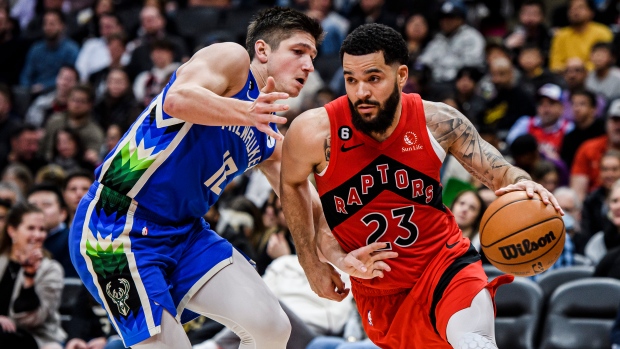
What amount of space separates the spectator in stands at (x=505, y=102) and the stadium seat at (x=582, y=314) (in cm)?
408

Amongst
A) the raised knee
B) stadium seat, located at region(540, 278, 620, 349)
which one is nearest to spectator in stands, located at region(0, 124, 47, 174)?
stadium seat, located at region(540, 278, 620, 349)

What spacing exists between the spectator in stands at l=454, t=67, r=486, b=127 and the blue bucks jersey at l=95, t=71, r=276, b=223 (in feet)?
22.4

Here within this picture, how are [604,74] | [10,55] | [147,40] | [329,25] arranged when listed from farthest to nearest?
[10,55]
[147,40]
[329,25]
[604,74]

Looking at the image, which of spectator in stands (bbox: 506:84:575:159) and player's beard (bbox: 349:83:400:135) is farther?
spectator in stands (bbox: 506:84:575:159)

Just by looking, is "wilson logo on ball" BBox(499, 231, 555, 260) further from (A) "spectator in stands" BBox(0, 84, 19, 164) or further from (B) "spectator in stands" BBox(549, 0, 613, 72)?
(A) "spectator in stands" BBox(0, 84, 19, 164)

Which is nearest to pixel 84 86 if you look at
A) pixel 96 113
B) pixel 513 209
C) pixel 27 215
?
pixel 96 113

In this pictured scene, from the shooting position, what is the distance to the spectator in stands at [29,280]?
8070 millimetres

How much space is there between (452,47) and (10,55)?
25.6 feet

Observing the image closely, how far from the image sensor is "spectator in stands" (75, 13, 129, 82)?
15.0 m

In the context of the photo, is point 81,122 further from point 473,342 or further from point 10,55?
point 473,342

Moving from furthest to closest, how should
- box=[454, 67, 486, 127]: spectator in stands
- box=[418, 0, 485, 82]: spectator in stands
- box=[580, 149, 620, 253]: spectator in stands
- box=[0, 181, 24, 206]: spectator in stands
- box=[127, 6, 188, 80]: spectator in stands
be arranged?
box=[127, 6, 188, 80]: spectator in stands → box=[418, 0, 485, 82]: spectator in stands → box=[454, 67, 486, 127]: spectator in stands → box=[0, 181, 24, 206]: spectator in stands → box=[580, 149, 620, 253]: spectator in stands

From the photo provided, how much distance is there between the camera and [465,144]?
16.8 feet

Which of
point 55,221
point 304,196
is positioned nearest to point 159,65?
point 55,221

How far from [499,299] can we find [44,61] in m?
10.1
